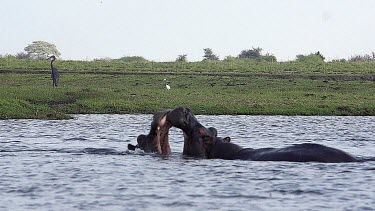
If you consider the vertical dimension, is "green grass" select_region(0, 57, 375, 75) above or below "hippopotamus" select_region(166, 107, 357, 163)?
above

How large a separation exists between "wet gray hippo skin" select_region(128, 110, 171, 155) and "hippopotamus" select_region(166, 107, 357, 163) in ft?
0.45

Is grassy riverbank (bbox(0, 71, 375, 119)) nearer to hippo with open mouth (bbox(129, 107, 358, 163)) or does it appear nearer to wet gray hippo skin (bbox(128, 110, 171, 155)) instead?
wet gray hippo skin (bbox(128, 110, 171, 155))

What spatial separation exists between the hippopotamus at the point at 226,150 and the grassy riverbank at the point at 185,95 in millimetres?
16588

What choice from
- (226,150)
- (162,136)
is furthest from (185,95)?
(226,150)

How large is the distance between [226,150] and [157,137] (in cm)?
142

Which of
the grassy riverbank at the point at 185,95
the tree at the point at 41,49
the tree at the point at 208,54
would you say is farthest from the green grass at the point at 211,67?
the tree at the point at 41,49

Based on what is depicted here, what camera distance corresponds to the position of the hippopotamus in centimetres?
1667

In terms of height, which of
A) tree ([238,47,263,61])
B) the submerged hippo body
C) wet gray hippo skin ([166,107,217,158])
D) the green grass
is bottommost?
the submerged hippo body

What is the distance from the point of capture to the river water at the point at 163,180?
13172mm

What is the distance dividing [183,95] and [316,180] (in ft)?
94.8

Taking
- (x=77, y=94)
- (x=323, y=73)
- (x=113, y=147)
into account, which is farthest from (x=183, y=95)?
(x=113, y=147)

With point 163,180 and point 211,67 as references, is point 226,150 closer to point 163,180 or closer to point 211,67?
point 163,180

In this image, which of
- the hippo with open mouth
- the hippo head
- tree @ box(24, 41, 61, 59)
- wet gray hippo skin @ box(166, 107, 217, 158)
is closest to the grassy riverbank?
the hippo with open mouth

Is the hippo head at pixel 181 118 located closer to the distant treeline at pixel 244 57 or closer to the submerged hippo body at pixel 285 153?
the submerged hippo body at pixel 285 153
